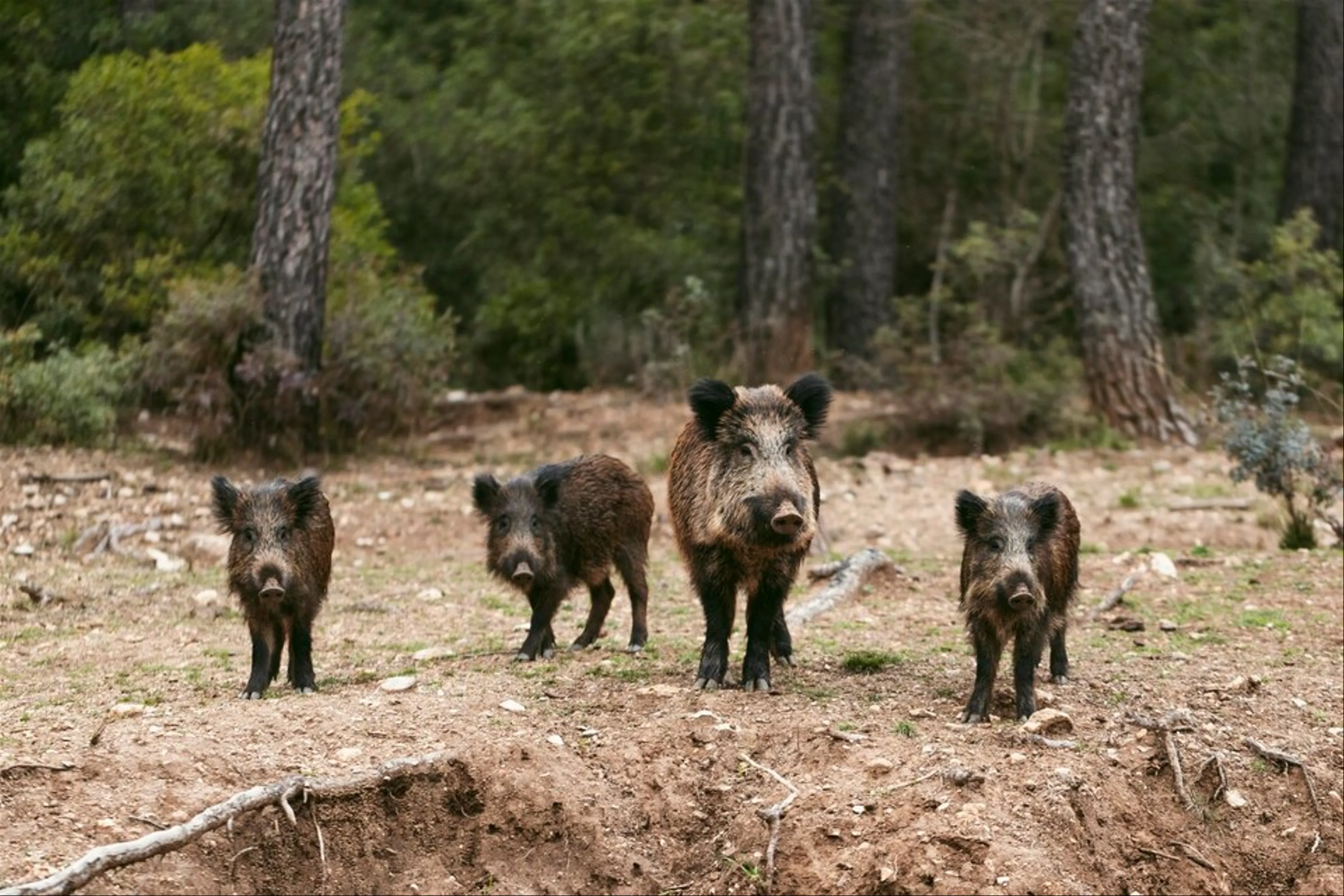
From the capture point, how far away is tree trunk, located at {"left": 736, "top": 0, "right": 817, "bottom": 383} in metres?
20.1

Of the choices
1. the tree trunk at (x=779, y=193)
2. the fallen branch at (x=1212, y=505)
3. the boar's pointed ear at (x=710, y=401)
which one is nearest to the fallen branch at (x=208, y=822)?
the boar's pointed ear at (x=710, y=401)

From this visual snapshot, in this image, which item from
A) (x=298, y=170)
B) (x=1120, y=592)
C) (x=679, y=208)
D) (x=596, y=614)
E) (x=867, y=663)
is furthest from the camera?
(x=679, y=208)

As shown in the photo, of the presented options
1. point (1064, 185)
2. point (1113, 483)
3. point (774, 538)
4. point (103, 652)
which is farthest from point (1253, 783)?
point (1064, 185)

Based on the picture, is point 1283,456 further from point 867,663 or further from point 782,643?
point 782,643

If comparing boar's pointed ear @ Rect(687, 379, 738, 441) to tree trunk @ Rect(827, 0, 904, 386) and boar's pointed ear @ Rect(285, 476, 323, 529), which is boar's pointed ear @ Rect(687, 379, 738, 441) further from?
tree trunk @ Rect(827, 0, 904, 386)

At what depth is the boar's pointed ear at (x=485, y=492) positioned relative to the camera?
9.81 meters

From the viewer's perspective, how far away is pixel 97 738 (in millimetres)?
7605

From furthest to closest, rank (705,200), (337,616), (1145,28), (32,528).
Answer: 1. (705,200)
2. (1145,28)
3. (32,528)
4. (337,616)

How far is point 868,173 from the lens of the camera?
23.8 m

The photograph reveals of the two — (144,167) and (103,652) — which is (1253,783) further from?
(144,167)

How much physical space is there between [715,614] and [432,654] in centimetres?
182

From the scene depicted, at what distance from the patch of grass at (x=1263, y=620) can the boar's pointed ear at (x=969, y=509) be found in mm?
3379

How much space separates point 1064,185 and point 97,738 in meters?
13.5

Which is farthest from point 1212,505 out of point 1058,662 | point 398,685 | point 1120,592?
point 398,685
